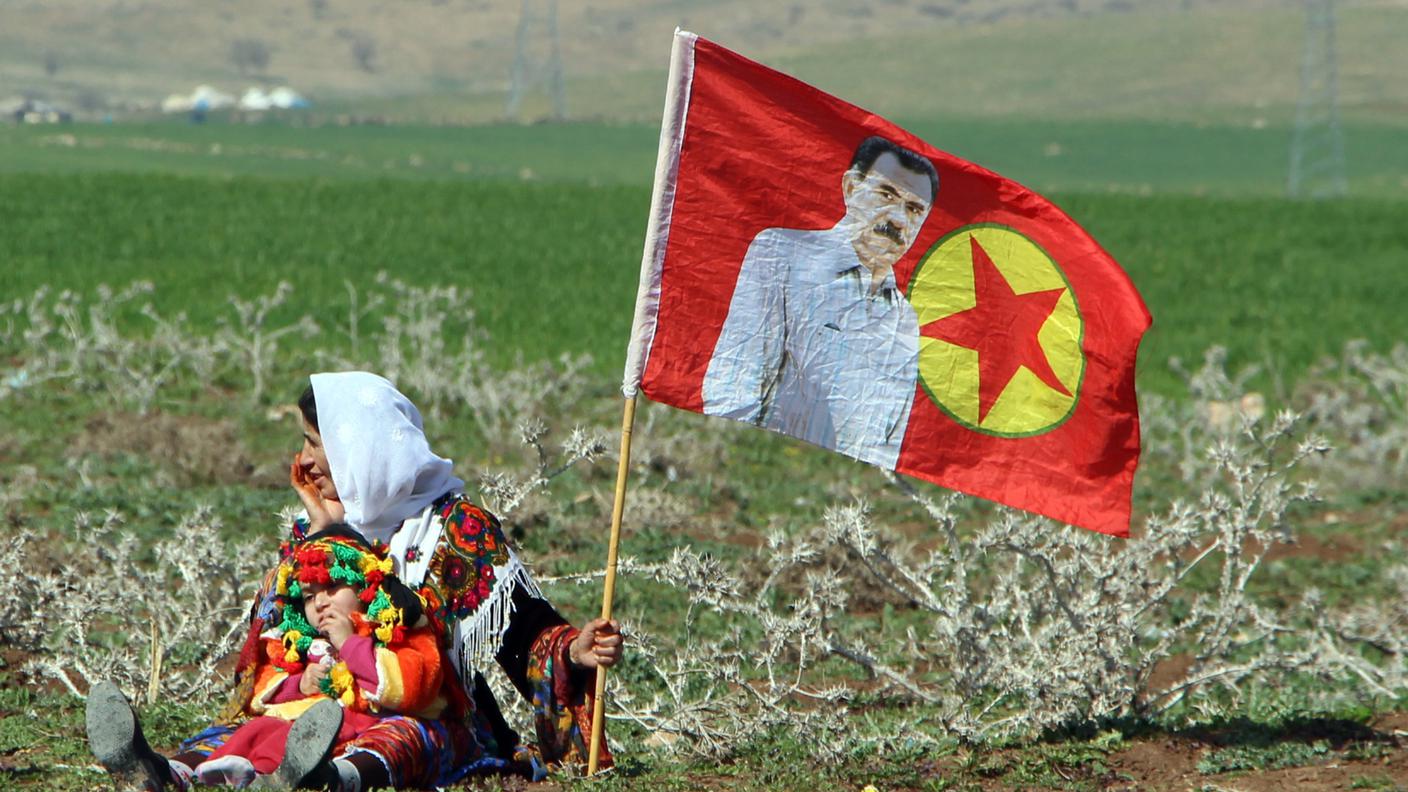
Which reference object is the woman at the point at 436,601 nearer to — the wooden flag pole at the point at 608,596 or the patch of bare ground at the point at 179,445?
the wooden flag pole at the point at 608,596

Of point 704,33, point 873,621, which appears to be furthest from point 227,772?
point 704,33

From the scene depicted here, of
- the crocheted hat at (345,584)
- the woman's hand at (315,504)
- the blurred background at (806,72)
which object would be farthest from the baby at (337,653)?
A: the blurred background at (806,72)

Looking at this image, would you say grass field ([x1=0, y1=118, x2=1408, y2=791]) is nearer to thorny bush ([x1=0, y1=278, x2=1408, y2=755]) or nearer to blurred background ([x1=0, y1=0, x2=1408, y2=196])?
thorny bush ([x1=0, y1=278, x2=1408, y2=755])

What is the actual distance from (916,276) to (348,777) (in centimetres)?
202

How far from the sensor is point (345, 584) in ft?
13.6

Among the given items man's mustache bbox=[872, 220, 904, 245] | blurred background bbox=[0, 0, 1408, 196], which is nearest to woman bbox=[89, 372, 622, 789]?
man's mustache bbox=[872, 220, 904, 245]

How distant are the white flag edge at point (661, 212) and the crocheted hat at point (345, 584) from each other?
0.89m

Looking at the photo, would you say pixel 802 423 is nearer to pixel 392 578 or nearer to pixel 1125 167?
pixel 392 578

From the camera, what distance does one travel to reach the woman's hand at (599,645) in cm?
441

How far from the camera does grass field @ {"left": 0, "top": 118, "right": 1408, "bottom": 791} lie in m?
5.36

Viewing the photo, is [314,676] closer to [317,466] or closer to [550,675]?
[317,466]

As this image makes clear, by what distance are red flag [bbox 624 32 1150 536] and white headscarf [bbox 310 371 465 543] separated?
74 centimetres

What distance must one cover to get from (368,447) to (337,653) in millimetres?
484

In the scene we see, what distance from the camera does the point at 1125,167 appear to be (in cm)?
5919
